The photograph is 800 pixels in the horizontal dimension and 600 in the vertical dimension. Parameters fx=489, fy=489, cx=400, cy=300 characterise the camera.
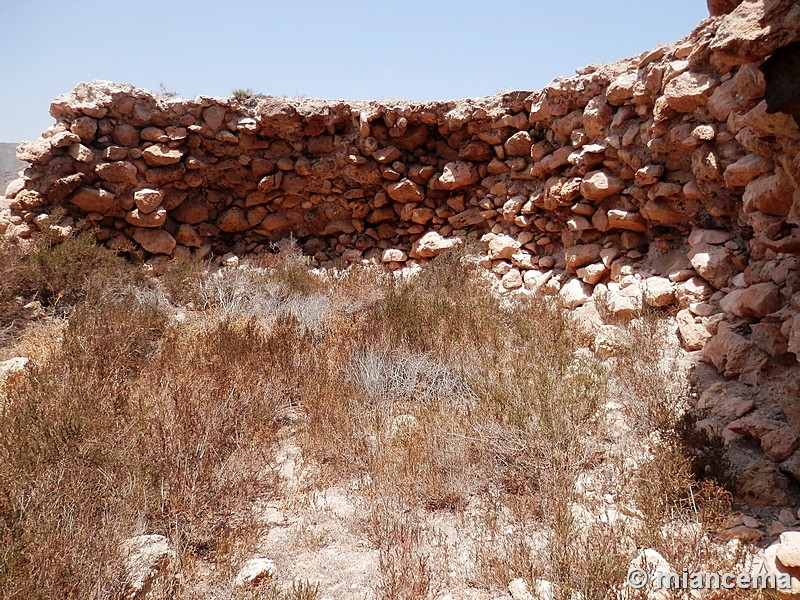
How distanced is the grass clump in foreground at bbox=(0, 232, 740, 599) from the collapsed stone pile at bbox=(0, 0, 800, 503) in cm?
60

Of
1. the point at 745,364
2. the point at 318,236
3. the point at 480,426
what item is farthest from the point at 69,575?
the point at 318,236

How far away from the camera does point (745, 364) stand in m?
3.21

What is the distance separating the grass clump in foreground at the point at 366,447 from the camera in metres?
2.07

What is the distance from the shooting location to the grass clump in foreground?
2072mm

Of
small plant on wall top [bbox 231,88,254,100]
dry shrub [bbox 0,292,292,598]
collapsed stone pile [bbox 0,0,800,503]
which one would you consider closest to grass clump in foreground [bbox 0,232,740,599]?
dry shrub [bbox 0,292,292,598]

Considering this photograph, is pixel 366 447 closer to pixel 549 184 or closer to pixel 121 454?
pixel 121 454

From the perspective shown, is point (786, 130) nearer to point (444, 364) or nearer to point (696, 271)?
point (696, 271)

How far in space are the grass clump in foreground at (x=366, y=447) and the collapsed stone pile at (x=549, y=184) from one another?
1.96 ft

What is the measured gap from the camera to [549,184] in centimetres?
606

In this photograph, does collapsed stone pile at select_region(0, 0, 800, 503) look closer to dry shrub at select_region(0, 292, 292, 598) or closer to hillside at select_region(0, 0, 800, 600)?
hillside at select_region(0, 0, 800, 600)

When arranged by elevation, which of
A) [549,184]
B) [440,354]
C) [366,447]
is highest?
[549,184]

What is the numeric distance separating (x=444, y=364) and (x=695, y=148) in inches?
115

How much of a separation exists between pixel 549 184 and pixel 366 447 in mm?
4370

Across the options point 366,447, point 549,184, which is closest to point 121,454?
point 366,447
